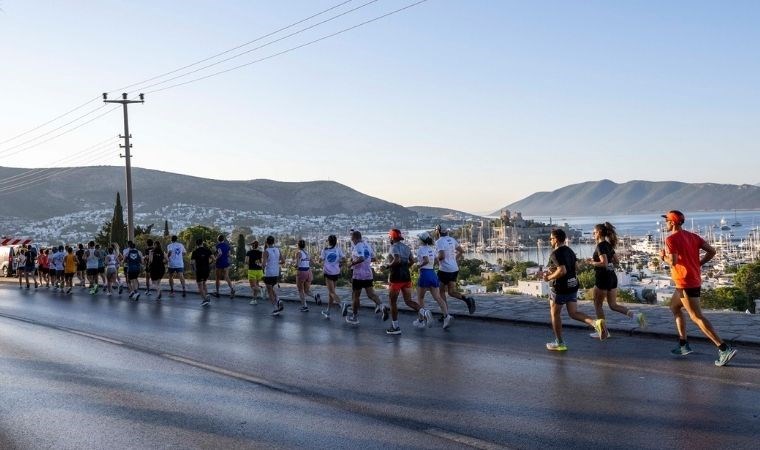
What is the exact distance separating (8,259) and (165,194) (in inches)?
4540

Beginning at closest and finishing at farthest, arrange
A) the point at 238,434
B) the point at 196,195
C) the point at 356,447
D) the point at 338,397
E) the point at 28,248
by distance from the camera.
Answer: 1. the point at 356,447
2. the point at 238,434
3. the point at 338,397
4. the point at 28,248
5. the point at 196,195

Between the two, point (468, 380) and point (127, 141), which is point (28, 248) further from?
point (468, 380)

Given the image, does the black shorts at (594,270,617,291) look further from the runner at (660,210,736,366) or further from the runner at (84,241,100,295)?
the runner at (84,241,100,295)

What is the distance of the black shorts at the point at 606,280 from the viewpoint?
11.0 meters

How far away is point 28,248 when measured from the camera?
1195 inches

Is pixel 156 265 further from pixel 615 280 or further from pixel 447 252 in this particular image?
pixel 615 280

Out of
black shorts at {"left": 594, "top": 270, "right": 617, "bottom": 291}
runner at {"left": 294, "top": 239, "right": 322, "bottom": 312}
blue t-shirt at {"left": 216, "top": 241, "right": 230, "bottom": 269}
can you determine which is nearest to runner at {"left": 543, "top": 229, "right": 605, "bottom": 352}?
black shorts at {"left": 594, "top": 270, "right": 617, "bottom": 291}

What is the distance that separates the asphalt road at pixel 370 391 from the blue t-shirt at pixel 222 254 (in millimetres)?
7066

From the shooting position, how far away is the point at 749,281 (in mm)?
31531

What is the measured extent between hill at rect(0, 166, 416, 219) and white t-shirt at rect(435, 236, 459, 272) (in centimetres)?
13062

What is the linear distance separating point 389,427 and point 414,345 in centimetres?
471

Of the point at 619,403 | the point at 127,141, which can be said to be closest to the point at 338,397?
the point at 619,403

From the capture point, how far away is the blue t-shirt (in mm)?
20172

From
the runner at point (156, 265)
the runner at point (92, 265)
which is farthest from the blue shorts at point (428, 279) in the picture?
the runner at point (92, 265)
